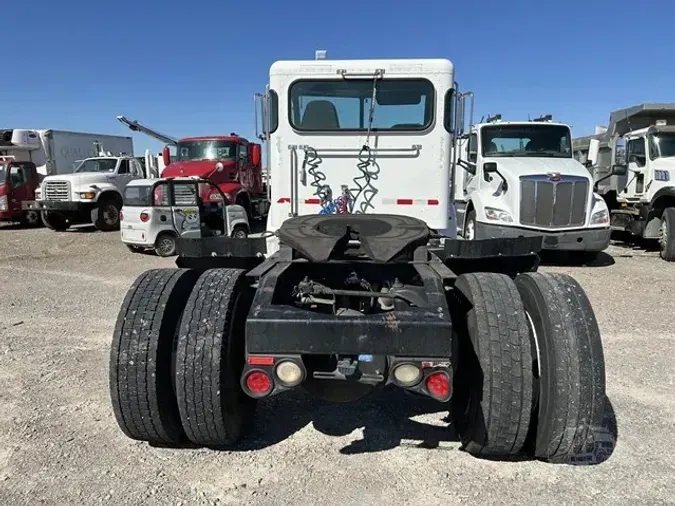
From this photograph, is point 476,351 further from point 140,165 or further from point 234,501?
point 140,165

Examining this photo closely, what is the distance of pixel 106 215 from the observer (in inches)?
620

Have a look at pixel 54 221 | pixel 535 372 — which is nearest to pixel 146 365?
pixel 535 372

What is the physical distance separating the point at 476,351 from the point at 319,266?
3.80 ft

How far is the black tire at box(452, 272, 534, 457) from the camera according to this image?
2738mm

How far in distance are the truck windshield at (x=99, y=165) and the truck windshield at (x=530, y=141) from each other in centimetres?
1235

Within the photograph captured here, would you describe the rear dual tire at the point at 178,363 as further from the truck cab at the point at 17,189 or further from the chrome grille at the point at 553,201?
the truck cab at the point at 17,189

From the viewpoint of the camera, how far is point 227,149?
15.0 m

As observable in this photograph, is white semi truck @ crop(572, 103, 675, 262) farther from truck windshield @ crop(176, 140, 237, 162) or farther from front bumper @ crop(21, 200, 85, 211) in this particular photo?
front bumper @ crop(21, 200, 85, 211)

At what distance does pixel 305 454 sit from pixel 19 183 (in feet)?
56.5

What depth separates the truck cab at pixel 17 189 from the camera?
643 inches

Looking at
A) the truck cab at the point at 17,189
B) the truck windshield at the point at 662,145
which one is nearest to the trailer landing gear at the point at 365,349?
the truck windshield at the point at 662,145

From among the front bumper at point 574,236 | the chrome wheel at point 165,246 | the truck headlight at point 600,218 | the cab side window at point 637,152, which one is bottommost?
the chrome wheel at point 165,246

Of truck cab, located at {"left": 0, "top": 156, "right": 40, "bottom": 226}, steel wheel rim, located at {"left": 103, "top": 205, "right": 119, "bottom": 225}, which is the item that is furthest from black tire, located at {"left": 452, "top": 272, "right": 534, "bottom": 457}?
truck cab, located at {"left": 0, "top": 156, "right": 40, "bottom": 226}

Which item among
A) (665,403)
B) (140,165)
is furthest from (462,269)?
(140,165)
